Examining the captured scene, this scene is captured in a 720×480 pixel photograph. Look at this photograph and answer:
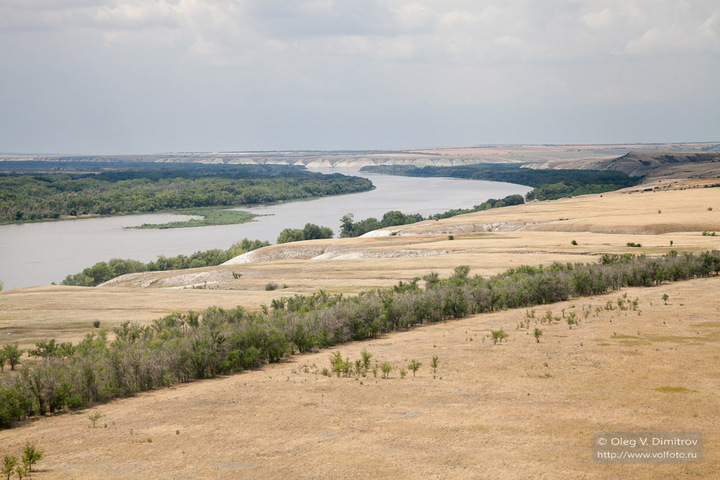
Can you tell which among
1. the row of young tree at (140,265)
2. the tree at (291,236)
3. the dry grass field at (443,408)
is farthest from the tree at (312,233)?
the dry grass field at (443,408)

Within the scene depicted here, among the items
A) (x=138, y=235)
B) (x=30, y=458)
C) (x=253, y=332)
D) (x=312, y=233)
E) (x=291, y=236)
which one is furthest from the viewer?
(x=138, y=235)

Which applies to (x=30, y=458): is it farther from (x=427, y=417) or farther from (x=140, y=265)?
(x=140, y=265)

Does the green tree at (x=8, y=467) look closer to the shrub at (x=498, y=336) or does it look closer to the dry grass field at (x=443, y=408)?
the dry grass field at (x=443, y=408)

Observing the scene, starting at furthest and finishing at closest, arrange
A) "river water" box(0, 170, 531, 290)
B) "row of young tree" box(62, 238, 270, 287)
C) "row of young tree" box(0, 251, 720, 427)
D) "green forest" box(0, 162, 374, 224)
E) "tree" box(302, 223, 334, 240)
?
"green forest" box(0, 162, 374, 224) → "tree" box(302, 223, 334, 240) → "river water" box(0, 170, 531, 290) → "row of young tree" box(62, 238, 270, 287) → "row of young tree" box(0, 251, 720, 427)

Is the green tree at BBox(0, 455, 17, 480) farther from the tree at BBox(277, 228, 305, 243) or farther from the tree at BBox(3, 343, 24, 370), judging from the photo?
the tree at BBox(277, 228, 305, 243)

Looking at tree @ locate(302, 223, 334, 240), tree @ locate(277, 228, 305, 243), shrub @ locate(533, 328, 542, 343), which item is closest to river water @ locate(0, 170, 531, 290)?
tree @ locate(277, 228, 305, 243)

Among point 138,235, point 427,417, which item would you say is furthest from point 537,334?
point 138,235
